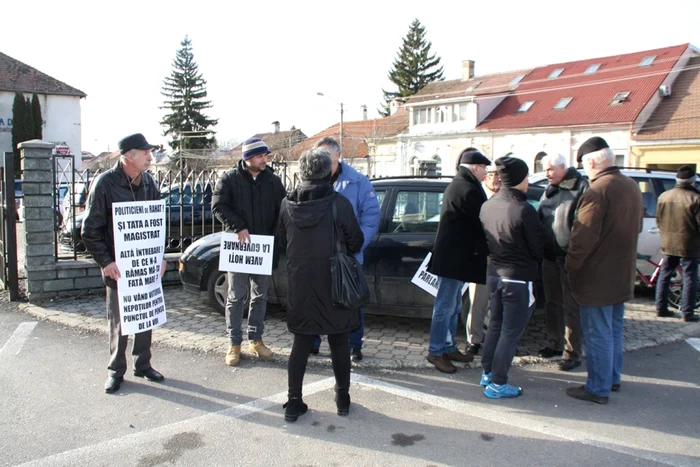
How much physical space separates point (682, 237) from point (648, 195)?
4.66 ft

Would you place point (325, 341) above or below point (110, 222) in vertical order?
below

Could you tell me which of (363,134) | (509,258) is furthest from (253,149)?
(363,134)

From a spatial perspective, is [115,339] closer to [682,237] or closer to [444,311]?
[444,311]

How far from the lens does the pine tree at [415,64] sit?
205 ft

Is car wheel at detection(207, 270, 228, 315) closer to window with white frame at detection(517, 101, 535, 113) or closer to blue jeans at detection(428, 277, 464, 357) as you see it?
blue jeans at detection(428, 277, 464, 357)

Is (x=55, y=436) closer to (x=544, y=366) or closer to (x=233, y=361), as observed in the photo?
(x=233, y=361)

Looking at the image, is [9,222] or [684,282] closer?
[684,282]

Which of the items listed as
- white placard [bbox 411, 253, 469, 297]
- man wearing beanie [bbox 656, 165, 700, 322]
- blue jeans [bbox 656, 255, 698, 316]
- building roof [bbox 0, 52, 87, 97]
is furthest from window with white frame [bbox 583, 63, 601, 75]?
building roof [bbox 0, 52, 87, 97]

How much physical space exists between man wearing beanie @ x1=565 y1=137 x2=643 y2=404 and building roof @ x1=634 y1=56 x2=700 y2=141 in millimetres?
29630

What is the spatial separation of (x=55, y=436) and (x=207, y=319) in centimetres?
297

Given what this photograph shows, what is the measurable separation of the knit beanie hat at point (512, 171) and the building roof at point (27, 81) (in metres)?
52.7

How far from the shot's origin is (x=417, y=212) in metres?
5.89

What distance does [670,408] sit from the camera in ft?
13.9

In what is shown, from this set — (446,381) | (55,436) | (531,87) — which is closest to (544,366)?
(446,381)
